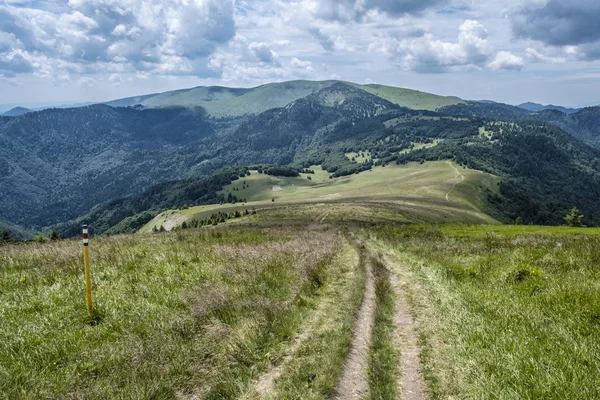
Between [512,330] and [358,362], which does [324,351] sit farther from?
[512,330]

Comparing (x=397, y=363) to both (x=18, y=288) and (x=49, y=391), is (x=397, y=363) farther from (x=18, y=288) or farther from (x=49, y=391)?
(x=18, y=288)

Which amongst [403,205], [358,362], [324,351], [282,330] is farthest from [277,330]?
[403,205]

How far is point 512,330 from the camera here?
8.66 meters

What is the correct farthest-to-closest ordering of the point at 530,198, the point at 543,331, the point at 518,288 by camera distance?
the point at 530,198 → the point at 518,288 → the point at 543,331

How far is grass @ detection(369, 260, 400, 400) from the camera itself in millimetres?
7074

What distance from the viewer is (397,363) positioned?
8219 millimetres

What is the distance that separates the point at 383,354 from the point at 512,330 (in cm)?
300

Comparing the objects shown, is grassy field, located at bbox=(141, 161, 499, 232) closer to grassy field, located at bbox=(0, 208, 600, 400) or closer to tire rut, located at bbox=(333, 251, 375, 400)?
grassy field, located at bbox=(0, 208, 600, 400)

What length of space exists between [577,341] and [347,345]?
15.4 ft

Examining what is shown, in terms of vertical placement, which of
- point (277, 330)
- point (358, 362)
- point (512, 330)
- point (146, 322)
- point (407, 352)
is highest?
point (146, 322)

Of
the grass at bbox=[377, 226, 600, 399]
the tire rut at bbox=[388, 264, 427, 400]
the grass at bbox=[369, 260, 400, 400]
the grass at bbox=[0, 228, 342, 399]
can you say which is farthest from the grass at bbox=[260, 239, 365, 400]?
the grass at bbox=[377, 226, 600, 399]

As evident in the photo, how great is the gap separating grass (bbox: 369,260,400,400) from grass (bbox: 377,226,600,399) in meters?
0.70

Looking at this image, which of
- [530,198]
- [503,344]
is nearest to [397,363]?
[503,344]

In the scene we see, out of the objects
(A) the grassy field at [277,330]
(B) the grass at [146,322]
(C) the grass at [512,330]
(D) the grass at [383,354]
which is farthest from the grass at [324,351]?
(C) the grass at [512,330]
